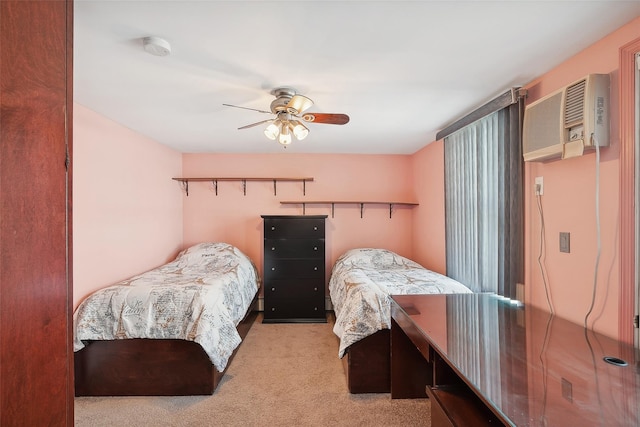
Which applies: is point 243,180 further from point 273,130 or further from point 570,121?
point 570,121

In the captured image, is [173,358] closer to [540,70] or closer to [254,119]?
[254,119]

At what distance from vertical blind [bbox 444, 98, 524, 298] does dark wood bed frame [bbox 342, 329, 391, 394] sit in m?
0.95

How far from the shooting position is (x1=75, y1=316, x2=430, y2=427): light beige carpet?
1.92 m

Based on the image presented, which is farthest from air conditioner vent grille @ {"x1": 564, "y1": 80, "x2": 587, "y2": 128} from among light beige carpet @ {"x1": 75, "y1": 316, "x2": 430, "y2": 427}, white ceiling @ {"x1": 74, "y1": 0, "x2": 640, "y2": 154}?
light beige carpet @ {"x1": 75, "y1": 316, "x2": 430, "y2": 427}

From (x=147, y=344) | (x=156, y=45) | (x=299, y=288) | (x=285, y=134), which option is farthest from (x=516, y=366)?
(x=299, y=288)

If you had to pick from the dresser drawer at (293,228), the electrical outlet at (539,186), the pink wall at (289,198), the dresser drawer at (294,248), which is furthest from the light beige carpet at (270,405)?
the pink wall at (289,198)

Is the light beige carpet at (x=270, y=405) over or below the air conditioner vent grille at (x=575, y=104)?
below

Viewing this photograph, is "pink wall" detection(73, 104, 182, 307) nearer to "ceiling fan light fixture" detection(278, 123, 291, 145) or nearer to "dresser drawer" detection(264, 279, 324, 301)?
"dresser drawer" detection(264, 279, 324, 301)

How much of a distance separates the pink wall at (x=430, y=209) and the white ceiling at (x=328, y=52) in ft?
3.18

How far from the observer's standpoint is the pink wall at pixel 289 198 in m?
4.13

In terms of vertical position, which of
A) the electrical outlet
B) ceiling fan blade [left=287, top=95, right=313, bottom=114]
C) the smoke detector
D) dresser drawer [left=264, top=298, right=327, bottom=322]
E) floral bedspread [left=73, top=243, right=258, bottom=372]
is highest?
the smoke detector

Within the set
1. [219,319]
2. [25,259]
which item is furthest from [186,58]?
[219,319]

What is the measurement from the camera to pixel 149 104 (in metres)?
2.32

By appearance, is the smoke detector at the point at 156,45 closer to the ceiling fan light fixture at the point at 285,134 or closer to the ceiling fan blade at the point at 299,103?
the ceiling fan blade at the point at 299,103
